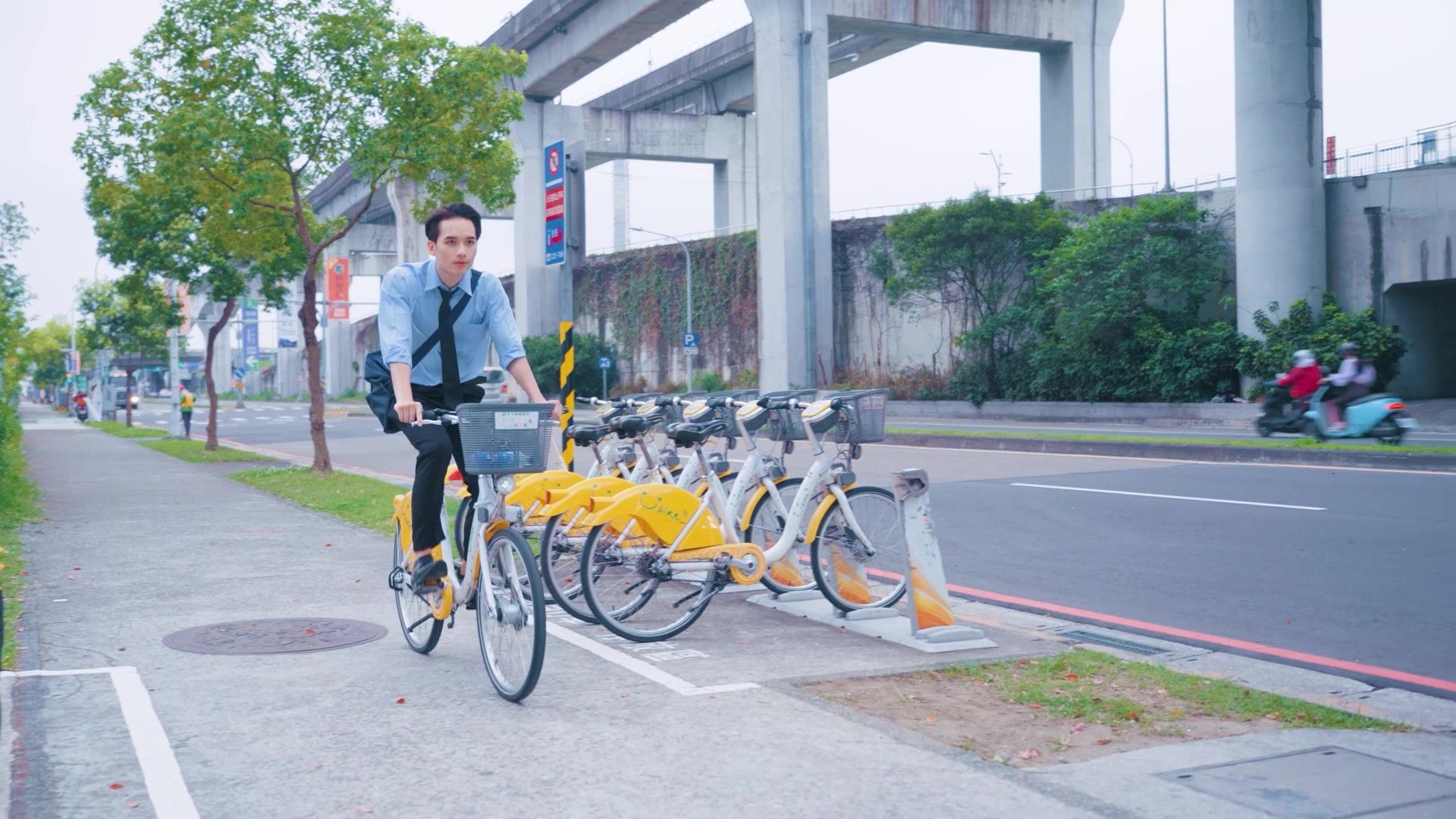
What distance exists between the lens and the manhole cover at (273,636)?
6055 mm

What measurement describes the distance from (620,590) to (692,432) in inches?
38.2

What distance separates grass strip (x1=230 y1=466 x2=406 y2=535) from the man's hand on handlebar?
538 cm

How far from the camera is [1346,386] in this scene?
60.4ft

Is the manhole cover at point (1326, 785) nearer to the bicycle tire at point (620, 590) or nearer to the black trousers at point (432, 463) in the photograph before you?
the bicycle tire at point (620, 590)

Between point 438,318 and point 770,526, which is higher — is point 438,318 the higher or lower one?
the higher one

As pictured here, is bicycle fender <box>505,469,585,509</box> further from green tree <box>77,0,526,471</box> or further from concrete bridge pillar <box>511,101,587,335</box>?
concrete bridge pillar <box>511,101,587,335</box>

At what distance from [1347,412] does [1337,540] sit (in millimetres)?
10140

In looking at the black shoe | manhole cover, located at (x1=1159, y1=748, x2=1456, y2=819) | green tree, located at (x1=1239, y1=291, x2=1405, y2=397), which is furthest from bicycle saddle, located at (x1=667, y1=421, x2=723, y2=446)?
green tree, located at (x1=1239, y1=291, x2=1405, y2=397)

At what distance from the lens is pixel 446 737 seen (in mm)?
4535

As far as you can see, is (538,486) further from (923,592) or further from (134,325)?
(134,325)

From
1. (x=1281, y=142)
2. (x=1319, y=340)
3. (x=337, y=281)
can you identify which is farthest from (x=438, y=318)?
(x=337, y=281)

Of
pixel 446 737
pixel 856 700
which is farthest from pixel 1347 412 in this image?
pixel 446 737

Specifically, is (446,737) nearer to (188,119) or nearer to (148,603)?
(148,603)

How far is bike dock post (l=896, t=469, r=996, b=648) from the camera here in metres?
6.00
